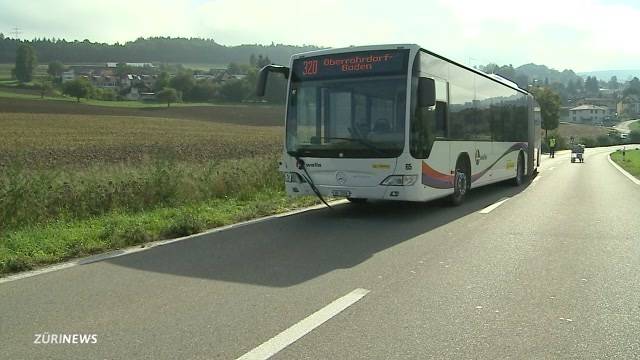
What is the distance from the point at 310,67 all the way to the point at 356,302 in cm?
666

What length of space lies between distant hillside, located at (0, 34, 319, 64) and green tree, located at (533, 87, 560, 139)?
53.4 metres

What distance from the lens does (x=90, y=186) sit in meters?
11.5

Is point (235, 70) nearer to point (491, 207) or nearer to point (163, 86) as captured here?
point (163, 86)

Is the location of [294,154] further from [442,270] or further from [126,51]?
[126,51]

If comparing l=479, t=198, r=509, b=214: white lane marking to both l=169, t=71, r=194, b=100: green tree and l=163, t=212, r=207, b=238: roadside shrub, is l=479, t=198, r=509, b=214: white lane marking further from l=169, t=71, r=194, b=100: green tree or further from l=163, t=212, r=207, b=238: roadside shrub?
l=169, t=71, r=194, b=100: green tree

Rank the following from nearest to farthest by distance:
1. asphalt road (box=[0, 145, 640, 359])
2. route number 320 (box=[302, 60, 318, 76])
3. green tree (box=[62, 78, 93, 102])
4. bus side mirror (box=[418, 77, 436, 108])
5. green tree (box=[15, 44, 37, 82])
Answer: asphalt road (box=[0, 145, 640, 359]) → bus side mirror (box=[418, 77, 436, 108]) → route number 320 (box=[302, 60, 318, 76]) → green tree (box=[62, 78, 93, 102]) → green tree (box=[15, 44, 37, 82])

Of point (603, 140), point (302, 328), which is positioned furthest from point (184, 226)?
point (603, 140)

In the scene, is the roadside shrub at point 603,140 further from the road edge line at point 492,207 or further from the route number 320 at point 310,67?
the route number 320 at point 310,67

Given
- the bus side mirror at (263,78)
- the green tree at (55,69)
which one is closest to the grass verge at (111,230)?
the bus side mirror at (263,78)

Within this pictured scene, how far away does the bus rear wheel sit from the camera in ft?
42.5

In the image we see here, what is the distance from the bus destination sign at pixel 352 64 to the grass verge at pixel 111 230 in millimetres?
3000

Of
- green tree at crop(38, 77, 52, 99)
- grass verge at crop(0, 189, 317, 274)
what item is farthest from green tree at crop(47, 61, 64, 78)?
grass verge at crop(0, 189, 317, 274)

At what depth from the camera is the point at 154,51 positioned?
538 feet

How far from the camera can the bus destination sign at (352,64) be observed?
10617 mm
